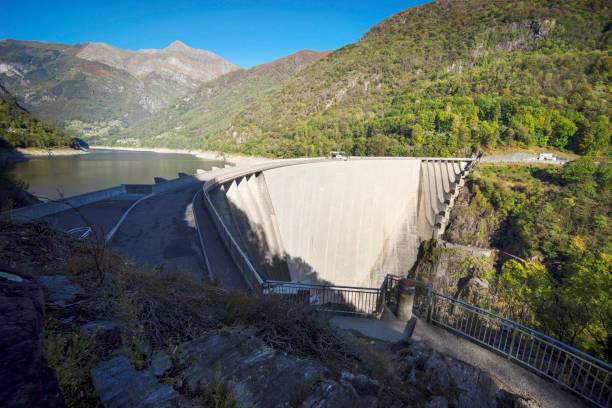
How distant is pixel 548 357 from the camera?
202 inches

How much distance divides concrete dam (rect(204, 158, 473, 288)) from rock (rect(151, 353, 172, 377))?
17.1 feet

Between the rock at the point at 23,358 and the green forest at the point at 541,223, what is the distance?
2270cm

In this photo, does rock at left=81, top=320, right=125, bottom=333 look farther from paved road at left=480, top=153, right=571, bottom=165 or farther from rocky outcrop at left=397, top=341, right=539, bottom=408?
paved road at left=480, top=153, right=571, bottom=165

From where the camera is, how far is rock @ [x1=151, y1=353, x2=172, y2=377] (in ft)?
6.90

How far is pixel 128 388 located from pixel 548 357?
6953mm

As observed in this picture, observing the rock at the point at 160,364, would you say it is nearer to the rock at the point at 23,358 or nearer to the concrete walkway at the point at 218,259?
the rock at the point at 23,358

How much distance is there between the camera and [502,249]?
3259 centimetres

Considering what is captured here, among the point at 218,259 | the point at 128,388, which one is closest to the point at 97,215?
the point at 218,259

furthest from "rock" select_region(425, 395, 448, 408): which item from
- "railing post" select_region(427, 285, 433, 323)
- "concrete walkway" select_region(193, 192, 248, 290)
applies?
"concrete walkway" select_region(193, 192, 248, 290)

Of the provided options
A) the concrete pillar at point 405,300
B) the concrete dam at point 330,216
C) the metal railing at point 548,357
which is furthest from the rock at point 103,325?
the metal railing at point 548,357

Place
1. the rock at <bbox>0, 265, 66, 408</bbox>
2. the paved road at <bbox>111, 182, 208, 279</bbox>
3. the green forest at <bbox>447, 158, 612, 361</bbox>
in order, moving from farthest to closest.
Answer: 1. the green forest at <bbox>447, 158, 612, 361</bbox>
2. the paved road at <bbox>111, 182, 208, 279</bbox>
3. the rock at <bbox>0, 265, 66, 408</bbox>

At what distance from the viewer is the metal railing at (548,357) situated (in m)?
3.92

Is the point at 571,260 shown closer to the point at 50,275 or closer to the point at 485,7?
the point at 50,275

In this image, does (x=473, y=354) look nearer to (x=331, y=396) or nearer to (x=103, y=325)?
(x=331, y=396)
